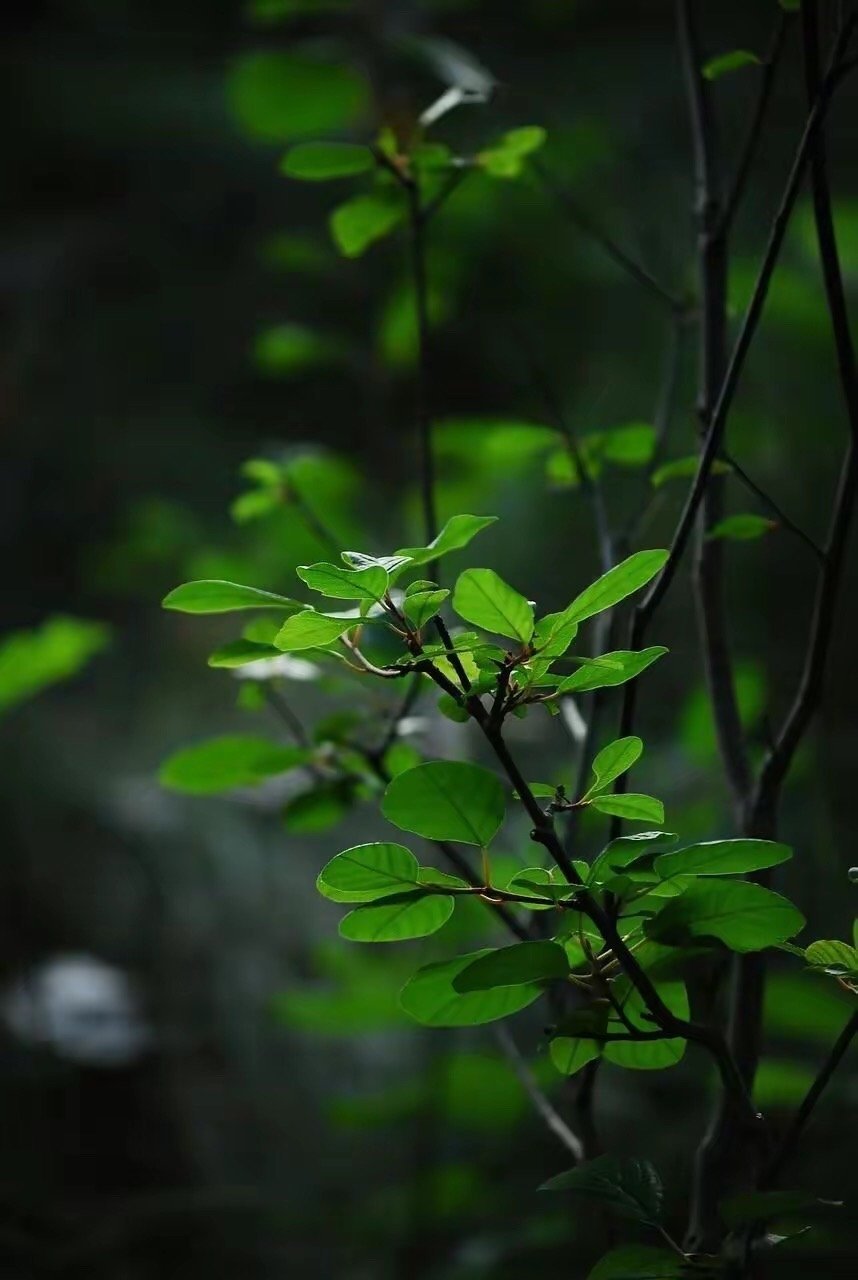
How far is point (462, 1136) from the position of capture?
1.44m

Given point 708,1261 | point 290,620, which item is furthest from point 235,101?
point 708,1261

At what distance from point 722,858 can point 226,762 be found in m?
0.30

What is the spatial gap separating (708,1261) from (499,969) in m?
Result: 0.13

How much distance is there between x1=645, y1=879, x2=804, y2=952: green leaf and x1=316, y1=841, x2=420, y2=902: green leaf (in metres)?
0.08

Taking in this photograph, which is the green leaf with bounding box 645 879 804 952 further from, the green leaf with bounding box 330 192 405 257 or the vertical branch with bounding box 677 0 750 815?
the green leaf with bounding box 330 192 405 257

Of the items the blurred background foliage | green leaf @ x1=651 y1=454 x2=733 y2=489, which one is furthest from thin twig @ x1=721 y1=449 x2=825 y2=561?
the blurred background foliage

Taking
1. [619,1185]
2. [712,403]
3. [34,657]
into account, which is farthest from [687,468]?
[34,657]

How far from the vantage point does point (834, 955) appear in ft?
1.14

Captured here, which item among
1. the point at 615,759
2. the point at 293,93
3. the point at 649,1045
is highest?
the point at 293,93

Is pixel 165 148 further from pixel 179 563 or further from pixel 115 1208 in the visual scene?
pixel 115 1208

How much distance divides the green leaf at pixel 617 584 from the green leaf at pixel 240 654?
4.2 inches

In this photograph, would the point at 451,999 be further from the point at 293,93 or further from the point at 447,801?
the point at 293,93

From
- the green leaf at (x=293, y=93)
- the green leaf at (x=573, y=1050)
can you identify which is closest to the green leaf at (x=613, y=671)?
the green leaf at (x=573, y=1050)

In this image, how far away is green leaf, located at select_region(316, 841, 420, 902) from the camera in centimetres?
33
